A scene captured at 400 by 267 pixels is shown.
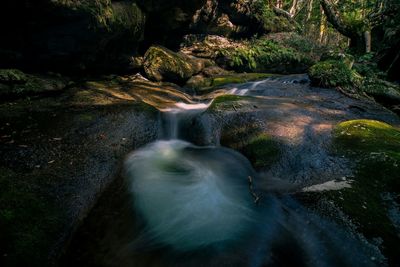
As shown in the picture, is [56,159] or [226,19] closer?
[56,159]

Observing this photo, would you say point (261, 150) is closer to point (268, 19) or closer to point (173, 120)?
point (173, 120)

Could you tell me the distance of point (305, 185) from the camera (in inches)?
162

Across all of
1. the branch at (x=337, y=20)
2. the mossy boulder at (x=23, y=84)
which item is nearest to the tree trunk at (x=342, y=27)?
the branch at (x=337, y=20)

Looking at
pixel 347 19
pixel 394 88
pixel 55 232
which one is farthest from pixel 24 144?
pixel 347 19

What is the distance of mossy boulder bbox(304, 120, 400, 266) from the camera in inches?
120

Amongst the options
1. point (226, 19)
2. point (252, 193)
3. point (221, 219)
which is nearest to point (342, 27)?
point (226, 19)

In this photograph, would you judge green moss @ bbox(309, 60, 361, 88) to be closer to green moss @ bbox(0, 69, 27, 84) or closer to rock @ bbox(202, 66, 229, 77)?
rock @ bbox(202, 66, 229, 77)

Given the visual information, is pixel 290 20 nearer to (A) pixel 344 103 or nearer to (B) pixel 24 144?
(A) pixel 344 103

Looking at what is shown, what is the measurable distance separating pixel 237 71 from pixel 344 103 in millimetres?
8055

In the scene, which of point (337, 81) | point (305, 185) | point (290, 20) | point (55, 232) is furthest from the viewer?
point (290, 20)

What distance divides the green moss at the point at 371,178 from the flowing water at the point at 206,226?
0.29 meters

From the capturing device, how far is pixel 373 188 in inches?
145

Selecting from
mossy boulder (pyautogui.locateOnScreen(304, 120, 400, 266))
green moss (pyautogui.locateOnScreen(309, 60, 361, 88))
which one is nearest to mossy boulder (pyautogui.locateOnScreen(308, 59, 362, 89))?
green moss (pyautogui.locateOnScreen(309, 60, 361, 88))

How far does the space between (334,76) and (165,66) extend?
22.3 ft
